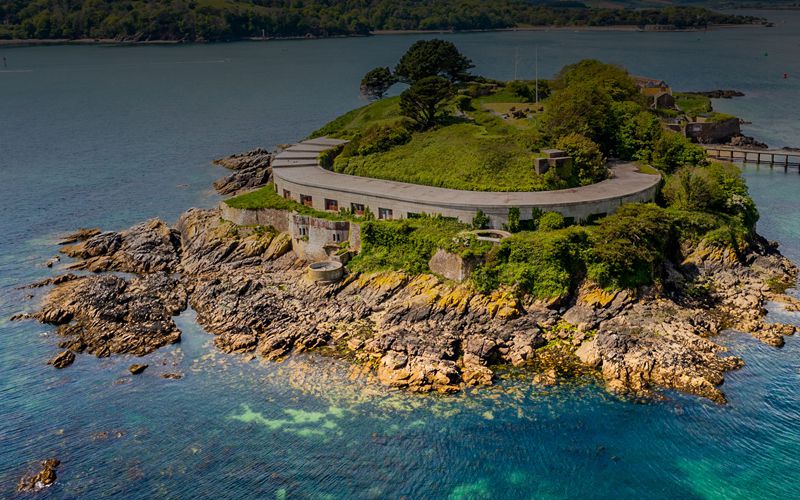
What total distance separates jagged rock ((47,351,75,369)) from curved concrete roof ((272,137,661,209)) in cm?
2685

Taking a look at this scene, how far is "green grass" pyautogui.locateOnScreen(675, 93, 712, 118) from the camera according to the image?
120363mm

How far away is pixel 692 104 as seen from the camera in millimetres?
127188

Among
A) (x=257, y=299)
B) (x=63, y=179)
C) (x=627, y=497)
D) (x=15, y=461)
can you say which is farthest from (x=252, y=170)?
(x=627, y=497)

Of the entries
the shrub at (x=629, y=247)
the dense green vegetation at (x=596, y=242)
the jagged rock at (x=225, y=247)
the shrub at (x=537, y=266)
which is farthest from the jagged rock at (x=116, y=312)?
the shrub at (x=629, y=247)

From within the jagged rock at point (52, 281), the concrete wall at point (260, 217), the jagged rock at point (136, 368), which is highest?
the concrete wall at point (260, 217)

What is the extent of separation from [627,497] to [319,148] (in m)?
60.9

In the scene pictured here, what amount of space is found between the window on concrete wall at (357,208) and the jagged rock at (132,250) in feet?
57.2

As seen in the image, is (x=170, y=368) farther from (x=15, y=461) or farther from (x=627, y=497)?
(x=627, y=497)

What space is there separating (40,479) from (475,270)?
31.7m

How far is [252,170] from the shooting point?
317 ft

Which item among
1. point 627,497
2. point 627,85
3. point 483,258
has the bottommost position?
point 627,497

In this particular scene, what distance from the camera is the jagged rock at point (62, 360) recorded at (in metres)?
51.7

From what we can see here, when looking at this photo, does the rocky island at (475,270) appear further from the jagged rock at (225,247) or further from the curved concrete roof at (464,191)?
the curved concrete roof at (464,191)

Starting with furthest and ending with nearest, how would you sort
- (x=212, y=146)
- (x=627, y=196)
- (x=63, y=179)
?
1. (x=212, y=146)
2. (x=63, y=179)
3. (x=627, y=196)
